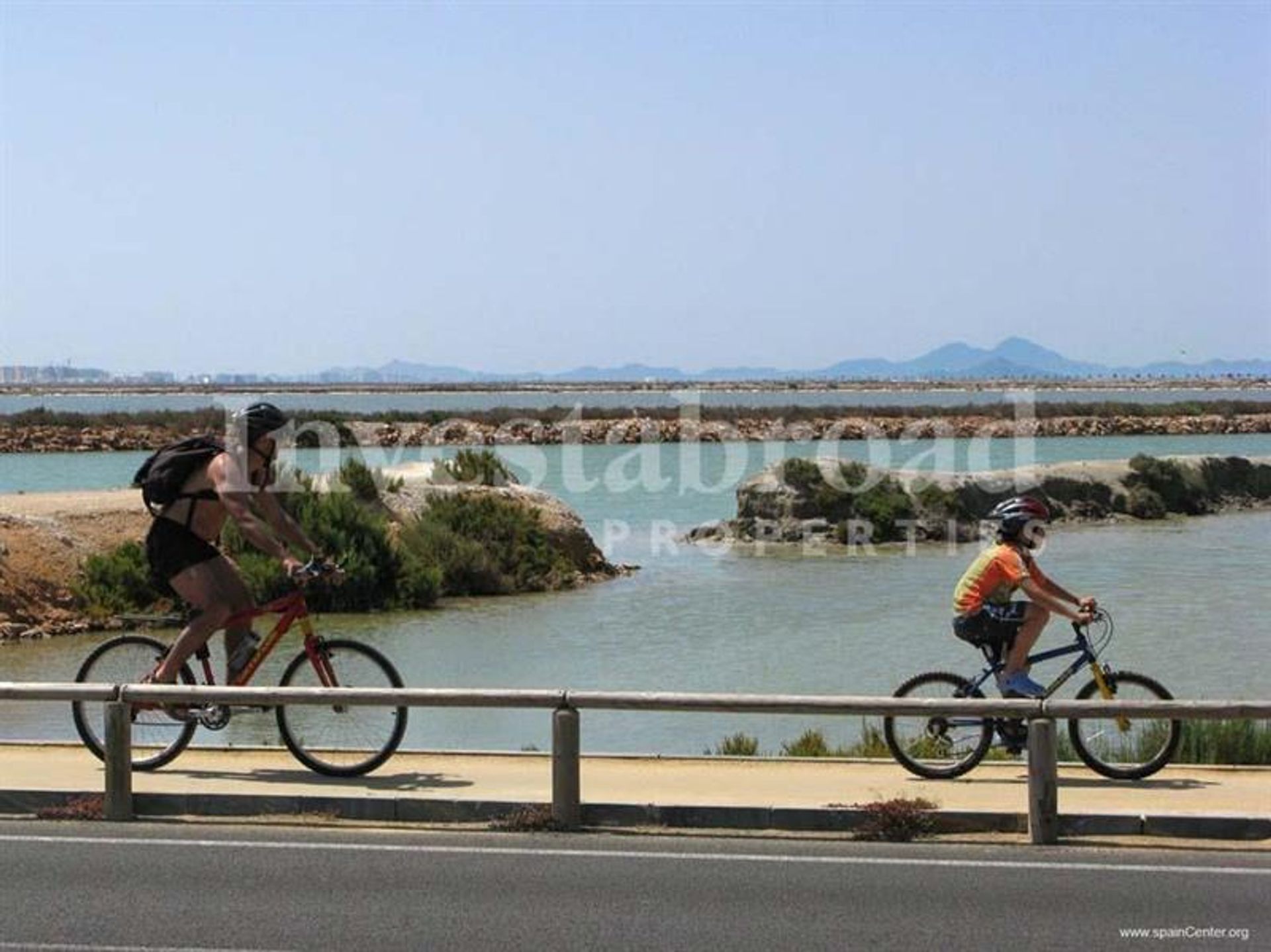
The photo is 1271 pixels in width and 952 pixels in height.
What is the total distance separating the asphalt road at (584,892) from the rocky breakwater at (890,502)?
28.5 metres

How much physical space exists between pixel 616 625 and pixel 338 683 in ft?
45.9

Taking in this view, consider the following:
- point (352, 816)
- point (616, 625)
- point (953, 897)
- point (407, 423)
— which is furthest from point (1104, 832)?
point (407, 423)

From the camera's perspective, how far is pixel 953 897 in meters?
8.73

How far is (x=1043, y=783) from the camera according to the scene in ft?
32.3

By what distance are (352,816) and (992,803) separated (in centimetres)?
352

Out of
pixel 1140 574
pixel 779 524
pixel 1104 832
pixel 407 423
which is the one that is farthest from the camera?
pixel 407 423

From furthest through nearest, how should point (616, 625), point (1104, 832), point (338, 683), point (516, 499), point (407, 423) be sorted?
point (407, 423)
point (516, 499)
point (616, 625)
point (338, 683)
point (1104, 832)

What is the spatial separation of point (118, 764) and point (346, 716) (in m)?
1.72

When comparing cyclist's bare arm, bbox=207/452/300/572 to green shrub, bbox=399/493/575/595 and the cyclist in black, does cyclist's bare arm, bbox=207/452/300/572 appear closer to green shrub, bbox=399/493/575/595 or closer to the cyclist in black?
the cyclist in black

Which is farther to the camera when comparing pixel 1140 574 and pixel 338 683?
pixel 1140 574

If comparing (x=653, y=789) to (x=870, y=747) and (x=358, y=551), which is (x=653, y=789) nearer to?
(x=870, y=747)

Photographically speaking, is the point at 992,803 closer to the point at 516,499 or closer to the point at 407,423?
the point at 516,499

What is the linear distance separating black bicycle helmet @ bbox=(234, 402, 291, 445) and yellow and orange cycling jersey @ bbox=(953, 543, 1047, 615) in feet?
13.7

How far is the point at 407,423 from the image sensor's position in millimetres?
97250
